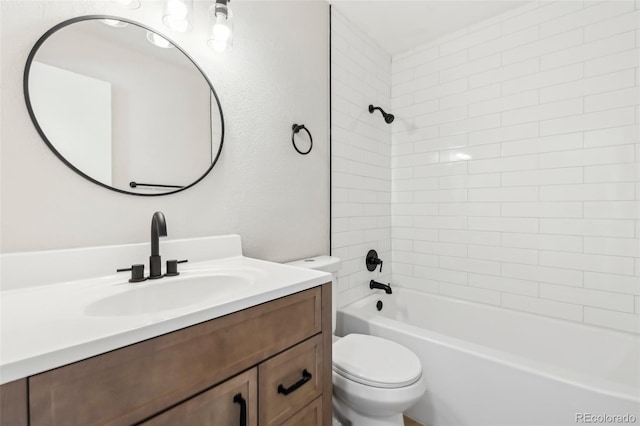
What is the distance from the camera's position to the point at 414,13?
1972mm

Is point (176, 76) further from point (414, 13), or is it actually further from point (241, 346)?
point (414, 13)

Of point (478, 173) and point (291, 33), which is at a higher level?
point (291, 33)

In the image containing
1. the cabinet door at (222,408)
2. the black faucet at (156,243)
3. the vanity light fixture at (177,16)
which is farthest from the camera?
the vanity light fixture at (177,16)

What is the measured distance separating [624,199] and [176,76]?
238 centimetres

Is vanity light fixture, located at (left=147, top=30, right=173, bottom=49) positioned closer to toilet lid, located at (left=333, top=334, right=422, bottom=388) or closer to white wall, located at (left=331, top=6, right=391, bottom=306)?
white wall, located at (left=331, top=6, right=391, bottom=306)

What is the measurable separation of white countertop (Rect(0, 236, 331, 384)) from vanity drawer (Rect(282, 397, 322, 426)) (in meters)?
A: 0.37

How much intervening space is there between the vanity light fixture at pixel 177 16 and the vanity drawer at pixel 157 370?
43.4 inches

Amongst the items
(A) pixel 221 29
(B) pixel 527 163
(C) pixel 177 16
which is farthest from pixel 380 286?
(C) pixel 177 16

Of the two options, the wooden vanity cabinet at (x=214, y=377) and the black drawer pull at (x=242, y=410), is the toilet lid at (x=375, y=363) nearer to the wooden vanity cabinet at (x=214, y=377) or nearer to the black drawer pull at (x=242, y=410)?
the wooden vanity cabinet at (x=214, y=377)

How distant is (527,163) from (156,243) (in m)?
2.18

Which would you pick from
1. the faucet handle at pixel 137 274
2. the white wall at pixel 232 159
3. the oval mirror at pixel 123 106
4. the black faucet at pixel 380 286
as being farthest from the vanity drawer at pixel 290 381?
the black faucet at pixel 380 286

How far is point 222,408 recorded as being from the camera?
26.6 inches

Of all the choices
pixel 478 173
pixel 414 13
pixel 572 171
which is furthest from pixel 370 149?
pixel 572 171

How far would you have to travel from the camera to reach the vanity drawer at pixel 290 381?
0.77 metres
